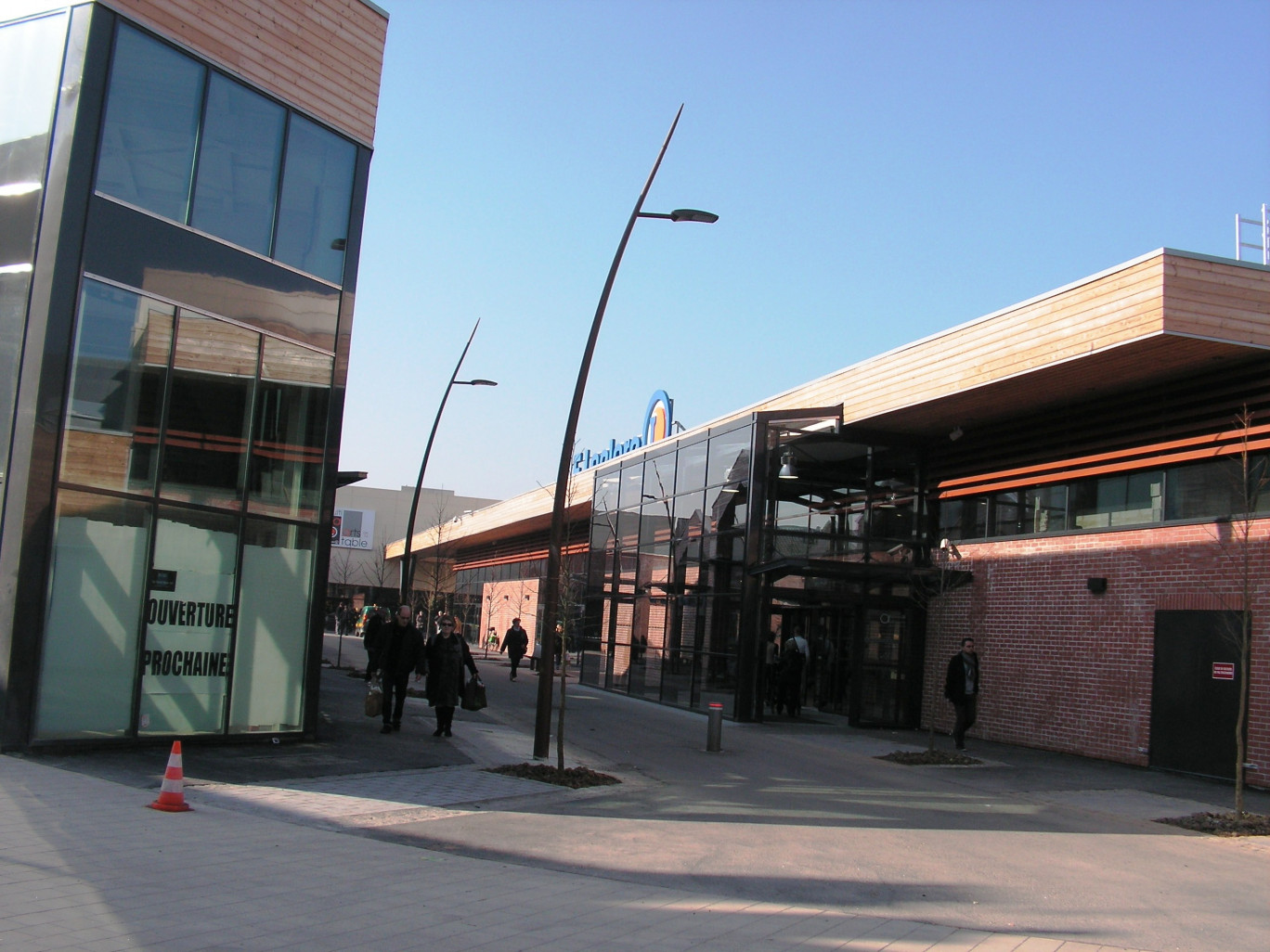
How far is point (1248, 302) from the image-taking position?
14641 millimetres

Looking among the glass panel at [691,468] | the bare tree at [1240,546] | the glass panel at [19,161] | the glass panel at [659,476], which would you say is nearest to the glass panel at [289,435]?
the glass panel at [19,161]

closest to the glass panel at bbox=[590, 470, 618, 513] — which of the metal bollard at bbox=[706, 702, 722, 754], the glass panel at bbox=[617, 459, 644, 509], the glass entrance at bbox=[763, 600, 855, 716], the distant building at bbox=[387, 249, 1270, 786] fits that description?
the glass panel at bbox=[617, 459, 644, 509]

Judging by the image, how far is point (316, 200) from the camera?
49.0 feet

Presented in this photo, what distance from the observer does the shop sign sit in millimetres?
88500

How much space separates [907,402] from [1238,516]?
18.5 feet

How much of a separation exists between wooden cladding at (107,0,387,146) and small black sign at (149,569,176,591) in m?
6.00

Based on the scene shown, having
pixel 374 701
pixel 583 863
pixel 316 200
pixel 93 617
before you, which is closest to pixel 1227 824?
pixel 583 863

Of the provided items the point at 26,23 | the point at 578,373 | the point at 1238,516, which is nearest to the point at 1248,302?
the point at 1238,516

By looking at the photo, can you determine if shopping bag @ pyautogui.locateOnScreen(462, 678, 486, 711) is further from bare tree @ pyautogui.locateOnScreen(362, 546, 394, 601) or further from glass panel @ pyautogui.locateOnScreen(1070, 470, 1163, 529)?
bare tree @ pyautogui.locateOnScreen(362, 546, 394, 601)

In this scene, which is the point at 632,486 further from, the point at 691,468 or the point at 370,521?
the point at 370,521

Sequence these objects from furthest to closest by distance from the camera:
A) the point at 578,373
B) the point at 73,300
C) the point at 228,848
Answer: the point at 578,373 → the point at 73,300 → the point at 228,848

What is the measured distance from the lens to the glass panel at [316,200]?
14.5 metres

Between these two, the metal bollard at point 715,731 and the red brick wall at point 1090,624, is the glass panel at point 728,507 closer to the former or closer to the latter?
the red brick wall at point 1090,624

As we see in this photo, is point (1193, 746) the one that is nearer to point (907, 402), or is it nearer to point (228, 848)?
point (907, 402)
